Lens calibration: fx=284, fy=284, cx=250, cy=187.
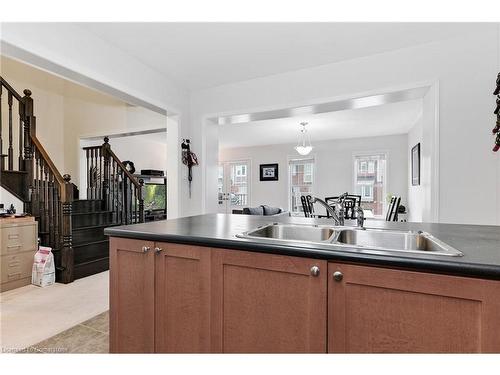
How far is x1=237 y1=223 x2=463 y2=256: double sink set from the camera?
1.28 metres

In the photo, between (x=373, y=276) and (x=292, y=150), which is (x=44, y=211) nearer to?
(x=373, y=276)

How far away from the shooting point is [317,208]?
7207mm

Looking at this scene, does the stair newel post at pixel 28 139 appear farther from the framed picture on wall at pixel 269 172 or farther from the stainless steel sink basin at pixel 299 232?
the framed picture on wall at pixel 269 172

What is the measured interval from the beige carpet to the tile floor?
0.24 ft

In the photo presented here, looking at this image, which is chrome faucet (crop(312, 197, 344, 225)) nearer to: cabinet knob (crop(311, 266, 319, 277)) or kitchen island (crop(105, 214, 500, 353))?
kitchen island (crop(105, 214, 500, 353))

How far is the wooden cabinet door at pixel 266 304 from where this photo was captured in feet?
3.63

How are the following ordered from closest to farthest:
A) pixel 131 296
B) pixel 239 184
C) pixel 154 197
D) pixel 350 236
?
pixel 131 296 → pixel 350 236 → pixel 154 197 → pixel 239 184

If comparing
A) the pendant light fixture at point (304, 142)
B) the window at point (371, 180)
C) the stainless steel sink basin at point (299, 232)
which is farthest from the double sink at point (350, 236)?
the window at point (371, 180)

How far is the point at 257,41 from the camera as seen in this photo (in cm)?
237

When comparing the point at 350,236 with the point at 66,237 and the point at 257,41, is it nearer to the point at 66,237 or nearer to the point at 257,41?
the point at 257,41

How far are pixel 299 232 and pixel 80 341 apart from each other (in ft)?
5.88

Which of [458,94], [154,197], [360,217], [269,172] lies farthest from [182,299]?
[269,172]

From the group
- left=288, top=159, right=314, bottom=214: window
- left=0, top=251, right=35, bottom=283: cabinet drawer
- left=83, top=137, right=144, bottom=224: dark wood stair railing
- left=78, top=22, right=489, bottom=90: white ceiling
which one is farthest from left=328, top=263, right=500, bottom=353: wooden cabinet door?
left=288, top=159, right=314, bottom=214: window

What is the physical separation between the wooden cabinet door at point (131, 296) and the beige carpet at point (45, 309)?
104 centimetres
